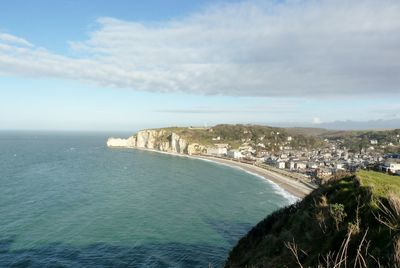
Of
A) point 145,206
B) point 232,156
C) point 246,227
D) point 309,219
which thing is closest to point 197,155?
point 232,156

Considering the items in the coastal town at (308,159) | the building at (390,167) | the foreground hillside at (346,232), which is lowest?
the coastal town at (308,159)

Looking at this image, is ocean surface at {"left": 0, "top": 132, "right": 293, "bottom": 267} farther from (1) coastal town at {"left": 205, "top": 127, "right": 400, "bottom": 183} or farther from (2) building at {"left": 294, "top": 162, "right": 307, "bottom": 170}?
(2) building at {"left": 294, "top": 162, "right": 307, "bottom": 170}

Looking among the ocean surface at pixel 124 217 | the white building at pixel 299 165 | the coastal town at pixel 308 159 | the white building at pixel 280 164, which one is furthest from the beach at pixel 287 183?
the white building at pixel 299 165

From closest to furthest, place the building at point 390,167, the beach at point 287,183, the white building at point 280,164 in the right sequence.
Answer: the building at point 390,167
the beach at point 287,183
the white building at point 280,164

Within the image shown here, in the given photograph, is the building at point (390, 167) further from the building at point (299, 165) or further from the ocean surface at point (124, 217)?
the building at point (299, 165)

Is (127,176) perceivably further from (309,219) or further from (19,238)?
(309,219)

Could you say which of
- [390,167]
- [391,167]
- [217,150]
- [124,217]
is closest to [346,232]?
[124,217]

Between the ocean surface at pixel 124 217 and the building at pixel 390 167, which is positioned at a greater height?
the building at pixel 390 167

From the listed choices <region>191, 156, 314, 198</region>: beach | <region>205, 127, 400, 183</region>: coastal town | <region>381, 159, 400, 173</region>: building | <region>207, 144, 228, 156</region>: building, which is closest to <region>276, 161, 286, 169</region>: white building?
<region>205, 127, 400, 183</region>: coastal town

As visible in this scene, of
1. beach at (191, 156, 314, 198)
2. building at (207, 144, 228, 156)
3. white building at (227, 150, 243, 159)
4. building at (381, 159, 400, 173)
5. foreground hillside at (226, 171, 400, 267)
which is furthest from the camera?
building at (207, 144, 228, 156)

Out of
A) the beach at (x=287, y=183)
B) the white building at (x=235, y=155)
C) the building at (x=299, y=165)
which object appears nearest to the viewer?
the beach at (x=287, y=183)
